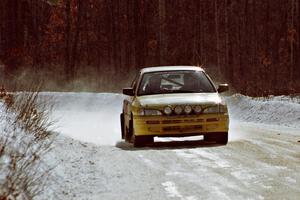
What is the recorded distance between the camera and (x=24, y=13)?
60.3 m

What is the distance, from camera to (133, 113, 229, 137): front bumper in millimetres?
12062

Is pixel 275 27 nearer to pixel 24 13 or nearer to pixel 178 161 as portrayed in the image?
pixel 24 13

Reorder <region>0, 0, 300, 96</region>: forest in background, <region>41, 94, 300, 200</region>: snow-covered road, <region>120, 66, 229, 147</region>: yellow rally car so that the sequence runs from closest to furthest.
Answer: <region>41, 94, 300, 200</region>: snow-covered road → <region>120, 66, 229, 147</region>: yellow rally car → <region>0, 0, 300, 96</region>: forest in background

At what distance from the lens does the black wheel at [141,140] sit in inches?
484

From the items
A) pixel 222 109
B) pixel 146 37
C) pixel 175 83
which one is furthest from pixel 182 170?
pixel 146 37

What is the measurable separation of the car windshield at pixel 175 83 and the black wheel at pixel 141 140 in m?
1.10

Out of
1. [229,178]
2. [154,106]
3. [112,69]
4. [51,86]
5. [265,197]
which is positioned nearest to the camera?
[265,197]

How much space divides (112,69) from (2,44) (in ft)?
35.3

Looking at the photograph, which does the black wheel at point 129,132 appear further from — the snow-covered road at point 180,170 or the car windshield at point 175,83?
the car windshield at point 175,83

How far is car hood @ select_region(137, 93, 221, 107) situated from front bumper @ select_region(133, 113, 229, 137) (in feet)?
0.85

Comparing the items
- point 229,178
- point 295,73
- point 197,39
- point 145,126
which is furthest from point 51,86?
point 229,178

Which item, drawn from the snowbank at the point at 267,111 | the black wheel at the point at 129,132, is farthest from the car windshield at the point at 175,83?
the snowbank at the point at 267,111

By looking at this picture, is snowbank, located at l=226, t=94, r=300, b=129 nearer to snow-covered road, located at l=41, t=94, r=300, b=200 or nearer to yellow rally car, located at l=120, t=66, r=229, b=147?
snow-covered road, located at l=41, t=94, r=300, b=200

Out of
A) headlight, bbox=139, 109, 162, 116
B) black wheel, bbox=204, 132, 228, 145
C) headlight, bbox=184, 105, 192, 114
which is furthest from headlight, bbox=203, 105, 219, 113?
headlight, bbox=139, 109, 162, 116
